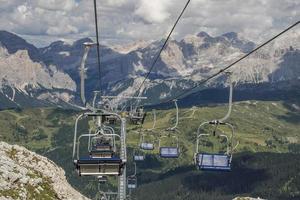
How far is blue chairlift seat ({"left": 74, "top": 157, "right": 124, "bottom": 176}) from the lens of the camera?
3619 centimetres

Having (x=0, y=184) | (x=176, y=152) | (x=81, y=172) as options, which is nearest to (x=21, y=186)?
(x=0, y=184)

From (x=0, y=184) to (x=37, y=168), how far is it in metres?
30.5

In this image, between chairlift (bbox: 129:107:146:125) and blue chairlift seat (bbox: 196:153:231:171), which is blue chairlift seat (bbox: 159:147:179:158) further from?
blue chairlift seat (bbox: 196:153:231:171)

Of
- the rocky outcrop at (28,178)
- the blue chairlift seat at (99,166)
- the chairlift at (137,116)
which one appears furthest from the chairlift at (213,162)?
the rocky outcrop at (28,178)

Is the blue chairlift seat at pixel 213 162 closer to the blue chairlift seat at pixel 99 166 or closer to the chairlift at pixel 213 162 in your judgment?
the chairlift at pixel 213 162

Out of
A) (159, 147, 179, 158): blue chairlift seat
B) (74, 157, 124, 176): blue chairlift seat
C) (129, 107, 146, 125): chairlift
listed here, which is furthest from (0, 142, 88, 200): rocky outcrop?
Answer: (74, 157, 124, 176): blue chairlift seat

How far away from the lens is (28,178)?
302 feet

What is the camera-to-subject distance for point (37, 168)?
110812 mm

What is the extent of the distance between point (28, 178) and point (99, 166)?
58.9 m

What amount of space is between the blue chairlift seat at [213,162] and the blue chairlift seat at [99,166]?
12995 millimetres

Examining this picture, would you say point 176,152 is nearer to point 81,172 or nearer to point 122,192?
point 122,192

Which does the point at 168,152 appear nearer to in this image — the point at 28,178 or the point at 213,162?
the point at 28,178

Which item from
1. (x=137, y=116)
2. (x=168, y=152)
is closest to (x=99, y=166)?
(x=137, y=116)

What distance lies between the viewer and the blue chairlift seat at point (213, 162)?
155ft
